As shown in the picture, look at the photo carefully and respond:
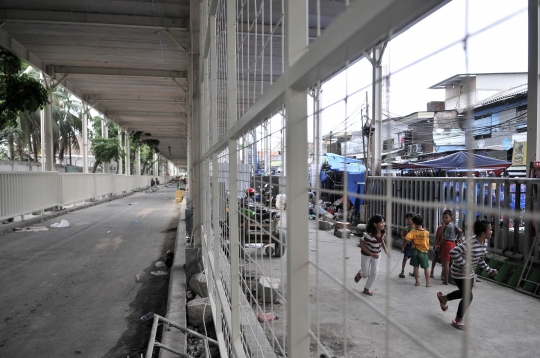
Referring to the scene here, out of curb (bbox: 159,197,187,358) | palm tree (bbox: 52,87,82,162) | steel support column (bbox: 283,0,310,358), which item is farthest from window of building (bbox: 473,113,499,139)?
palm tree (bbox: 52,87,82,162)

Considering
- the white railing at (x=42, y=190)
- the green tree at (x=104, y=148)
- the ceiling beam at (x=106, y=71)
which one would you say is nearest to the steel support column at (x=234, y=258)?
the white railing at (x=42, y=190)

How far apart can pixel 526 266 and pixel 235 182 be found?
481 cm

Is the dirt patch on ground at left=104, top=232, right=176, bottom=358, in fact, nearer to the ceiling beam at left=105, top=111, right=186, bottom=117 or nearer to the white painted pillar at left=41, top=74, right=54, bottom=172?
the white painted pillar at left=41, top=74, right=54, bottom=172

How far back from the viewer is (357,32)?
0.74 metres

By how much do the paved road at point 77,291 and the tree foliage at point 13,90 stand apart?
2792 mm

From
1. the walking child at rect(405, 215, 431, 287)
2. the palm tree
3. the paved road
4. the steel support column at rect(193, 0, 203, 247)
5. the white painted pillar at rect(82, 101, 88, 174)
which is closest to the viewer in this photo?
the walking child at rect(405, 215, 431, 287)

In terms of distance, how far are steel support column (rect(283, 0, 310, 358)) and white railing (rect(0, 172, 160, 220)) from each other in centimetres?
1133

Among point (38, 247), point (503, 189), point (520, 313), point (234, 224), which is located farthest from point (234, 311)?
point (38, 247)

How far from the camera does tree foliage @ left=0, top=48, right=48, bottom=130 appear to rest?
7488 millimetres

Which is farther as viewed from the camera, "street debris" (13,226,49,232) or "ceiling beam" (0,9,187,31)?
"street debris" (13,226,49,232)

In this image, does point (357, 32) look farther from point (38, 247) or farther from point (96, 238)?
point (96, 238)

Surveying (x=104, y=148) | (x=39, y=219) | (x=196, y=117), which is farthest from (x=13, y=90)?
(x=104, y=148)

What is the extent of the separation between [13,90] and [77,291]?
14.4 ft

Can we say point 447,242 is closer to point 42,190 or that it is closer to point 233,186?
point 233,186
